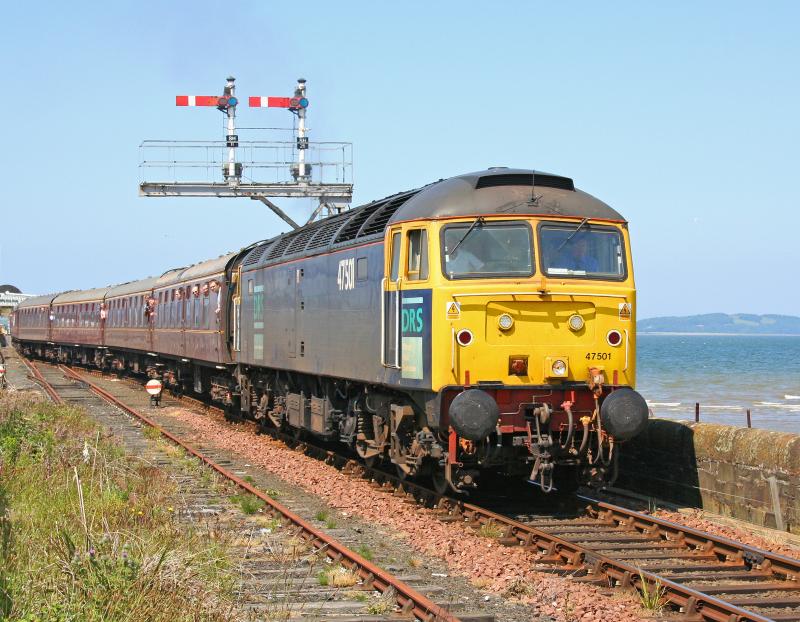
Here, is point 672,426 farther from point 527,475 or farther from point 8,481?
point 8,481

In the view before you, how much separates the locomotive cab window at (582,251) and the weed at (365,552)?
3.61m

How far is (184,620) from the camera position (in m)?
6.58

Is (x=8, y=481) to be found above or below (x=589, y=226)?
below

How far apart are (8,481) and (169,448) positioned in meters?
6.27

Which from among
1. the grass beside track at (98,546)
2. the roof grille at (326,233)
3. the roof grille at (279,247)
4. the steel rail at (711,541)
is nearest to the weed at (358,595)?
the grass beside track at (98,546)

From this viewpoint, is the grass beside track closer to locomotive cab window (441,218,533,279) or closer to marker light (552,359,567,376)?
locomotive cab window (441,218,533,279)

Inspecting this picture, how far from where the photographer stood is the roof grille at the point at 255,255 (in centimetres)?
2095

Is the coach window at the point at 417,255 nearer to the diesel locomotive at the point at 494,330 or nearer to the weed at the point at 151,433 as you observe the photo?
the diesel locomotive at the point at 494,330

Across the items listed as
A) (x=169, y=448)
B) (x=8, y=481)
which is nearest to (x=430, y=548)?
(x=8, y=481)

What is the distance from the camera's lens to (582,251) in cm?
1196

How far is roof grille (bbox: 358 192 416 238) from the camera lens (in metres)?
13.2

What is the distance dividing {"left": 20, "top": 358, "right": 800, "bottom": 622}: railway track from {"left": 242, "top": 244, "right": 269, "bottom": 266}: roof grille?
9.20 m

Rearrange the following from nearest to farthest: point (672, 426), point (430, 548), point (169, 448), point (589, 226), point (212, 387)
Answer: point (430, 548), point (589, 226), point (672, 426), point (169, 448), point (212, 387)

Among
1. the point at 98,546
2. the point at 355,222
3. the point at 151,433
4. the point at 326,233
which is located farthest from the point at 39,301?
the point at 98,546
